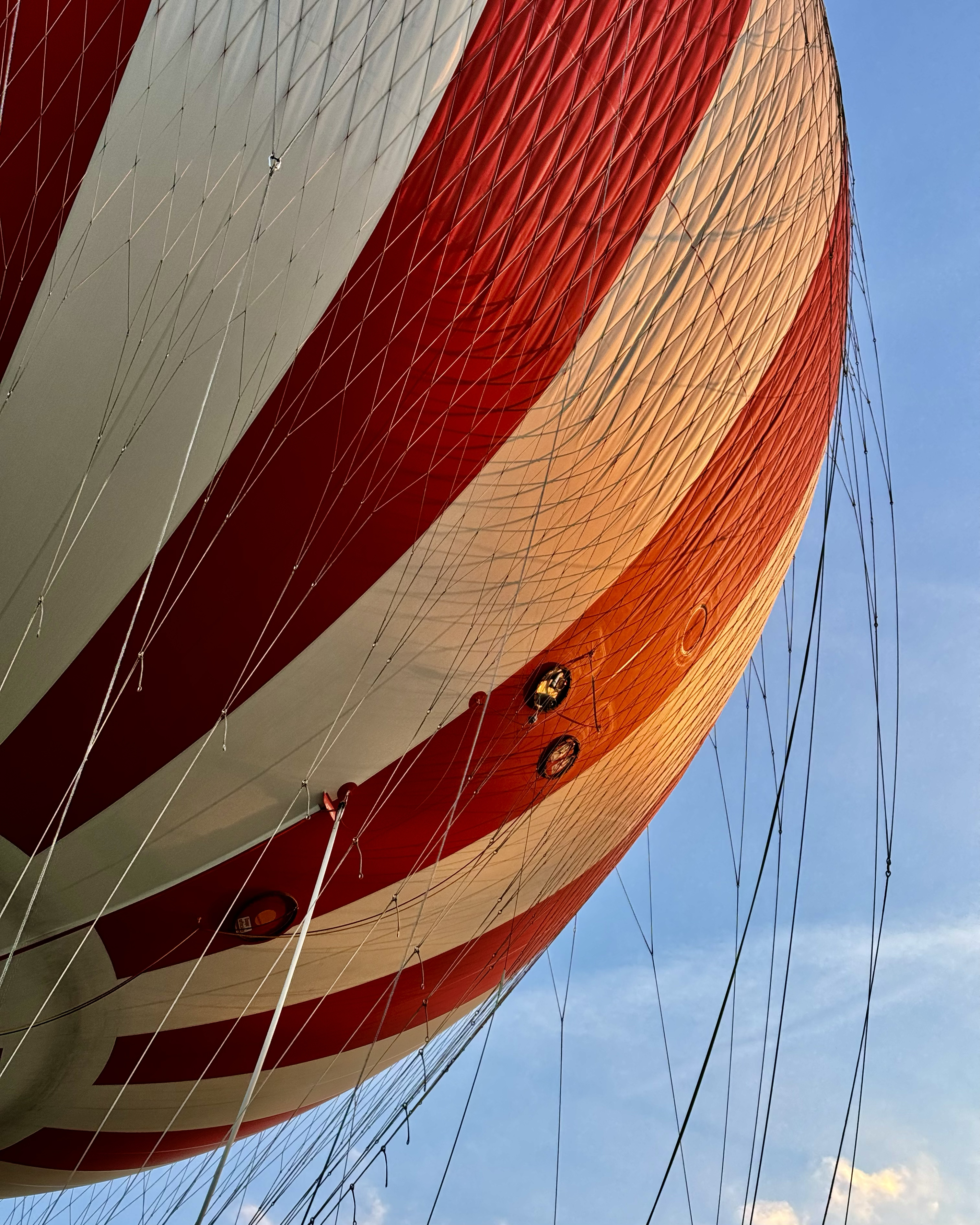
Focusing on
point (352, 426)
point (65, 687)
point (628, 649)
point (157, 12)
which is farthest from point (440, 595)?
point (157, 12)

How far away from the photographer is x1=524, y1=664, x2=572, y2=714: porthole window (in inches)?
130

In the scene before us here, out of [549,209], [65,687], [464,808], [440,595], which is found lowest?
[65,687]

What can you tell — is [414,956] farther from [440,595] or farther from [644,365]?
[644,365]

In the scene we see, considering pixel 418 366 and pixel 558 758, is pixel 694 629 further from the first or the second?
pixel 418 366

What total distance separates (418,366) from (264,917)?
1.87 meters

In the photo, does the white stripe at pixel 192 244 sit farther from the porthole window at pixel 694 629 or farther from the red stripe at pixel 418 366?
the porthole window at pixel 694 629

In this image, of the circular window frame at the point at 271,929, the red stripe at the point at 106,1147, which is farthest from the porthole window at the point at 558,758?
the red stripe at the point at 106,1147

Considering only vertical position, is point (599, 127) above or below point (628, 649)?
above

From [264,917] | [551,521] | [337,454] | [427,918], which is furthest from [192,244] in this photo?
[427,918]

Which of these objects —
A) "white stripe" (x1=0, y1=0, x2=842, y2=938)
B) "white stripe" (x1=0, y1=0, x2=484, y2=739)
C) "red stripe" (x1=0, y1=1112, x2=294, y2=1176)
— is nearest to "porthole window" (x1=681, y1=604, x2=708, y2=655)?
"white stripe" (x1=0, y1=0, x2=842, y2=938)

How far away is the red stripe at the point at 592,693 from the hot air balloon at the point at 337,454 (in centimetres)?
2

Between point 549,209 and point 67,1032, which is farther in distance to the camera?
point 67,1032

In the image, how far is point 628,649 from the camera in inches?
138

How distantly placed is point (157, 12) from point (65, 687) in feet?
5.87
